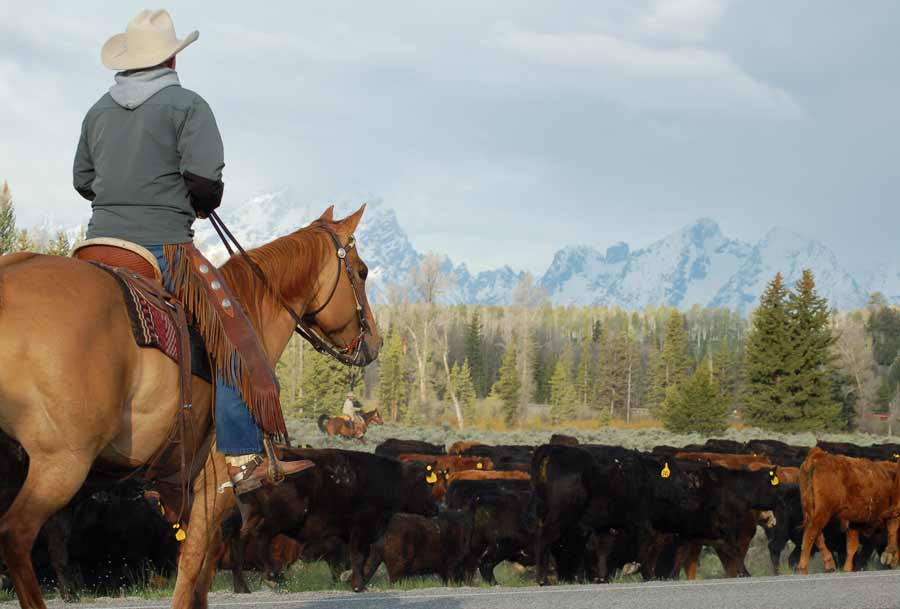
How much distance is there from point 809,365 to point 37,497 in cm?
7239

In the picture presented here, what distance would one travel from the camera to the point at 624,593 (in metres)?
11.3

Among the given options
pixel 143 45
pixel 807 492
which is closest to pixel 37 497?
pixel 143 45

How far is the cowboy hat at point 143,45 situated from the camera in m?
5.59

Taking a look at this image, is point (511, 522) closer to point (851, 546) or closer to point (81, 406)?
point (851, 546)

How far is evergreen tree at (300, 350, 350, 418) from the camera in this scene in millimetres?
91000

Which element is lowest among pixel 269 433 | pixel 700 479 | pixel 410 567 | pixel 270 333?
pixel 410 567

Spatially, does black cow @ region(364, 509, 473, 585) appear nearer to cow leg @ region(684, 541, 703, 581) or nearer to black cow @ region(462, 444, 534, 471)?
cow leg @ region(684, 541, 703, 581)

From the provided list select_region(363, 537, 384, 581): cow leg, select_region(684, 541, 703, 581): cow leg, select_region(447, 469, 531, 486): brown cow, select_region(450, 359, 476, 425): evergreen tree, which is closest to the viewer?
select_region(363, 537, 384, 581): cow leg

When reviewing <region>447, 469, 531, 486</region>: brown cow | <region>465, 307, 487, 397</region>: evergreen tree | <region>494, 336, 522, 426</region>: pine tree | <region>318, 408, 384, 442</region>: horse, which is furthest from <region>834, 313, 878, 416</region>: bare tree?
<region>447, 469, 531, 486</region>: brown cow

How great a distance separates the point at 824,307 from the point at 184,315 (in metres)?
71.3

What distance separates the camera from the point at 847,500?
19125 mm

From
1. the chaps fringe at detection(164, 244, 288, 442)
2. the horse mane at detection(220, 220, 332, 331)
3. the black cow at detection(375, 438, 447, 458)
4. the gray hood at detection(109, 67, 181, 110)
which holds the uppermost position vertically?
the gray hood at detection(109, 67, 181, 110)

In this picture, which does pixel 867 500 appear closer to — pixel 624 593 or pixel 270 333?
pixel 624 593

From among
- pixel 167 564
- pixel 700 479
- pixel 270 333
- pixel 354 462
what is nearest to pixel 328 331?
pixel 270 333
